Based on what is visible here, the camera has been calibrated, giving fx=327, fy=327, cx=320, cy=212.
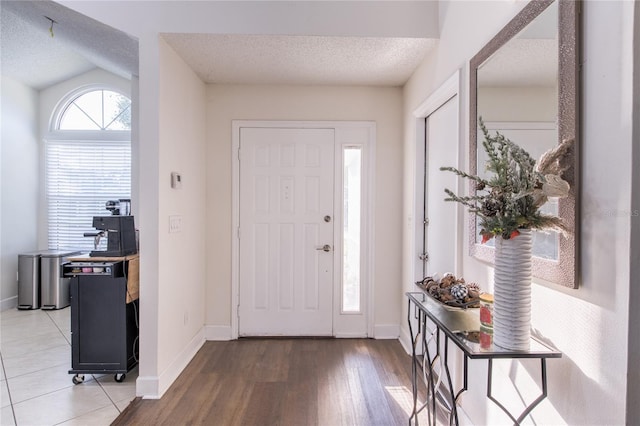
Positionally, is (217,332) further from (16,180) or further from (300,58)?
(16,180)

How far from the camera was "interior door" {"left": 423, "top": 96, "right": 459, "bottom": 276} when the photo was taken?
2191 mm

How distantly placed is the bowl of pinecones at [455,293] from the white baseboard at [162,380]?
187 cm

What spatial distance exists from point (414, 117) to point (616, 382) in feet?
7.46

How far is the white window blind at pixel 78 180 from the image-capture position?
4.41 m

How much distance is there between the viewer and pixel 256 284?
317cm

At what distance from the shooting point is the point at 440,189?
8.01 feet

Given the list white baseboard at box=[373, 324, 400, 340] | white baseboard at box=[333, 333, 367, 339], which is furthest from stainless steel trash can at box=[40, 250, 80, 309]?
white baseboard at box=[373, 324, 400, 340]

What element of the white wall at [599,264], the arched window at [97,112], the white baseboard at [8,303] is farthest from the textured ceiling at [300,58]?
the white baseboard at [8,303]

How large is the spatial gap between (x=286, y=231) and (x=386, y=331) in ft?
4.50

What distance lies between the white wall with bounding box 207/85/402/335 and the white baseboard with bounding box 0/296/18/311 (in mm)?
2903

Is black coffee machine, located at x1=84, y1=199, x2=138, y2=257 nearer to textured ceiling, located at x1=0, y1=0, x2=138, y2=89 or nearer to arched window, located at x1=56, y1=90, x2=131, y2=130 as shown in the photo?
textured ceiling, located at x1=0, y1=0, x2=138, y2=89

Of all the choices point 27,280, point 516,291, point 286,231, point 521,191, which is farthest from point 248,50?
point 27,280

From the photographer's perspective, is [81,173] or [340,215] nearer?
[340,215]

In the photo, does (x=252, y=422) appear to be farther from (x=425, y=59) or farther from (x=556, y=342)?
(x=425, y=59)
